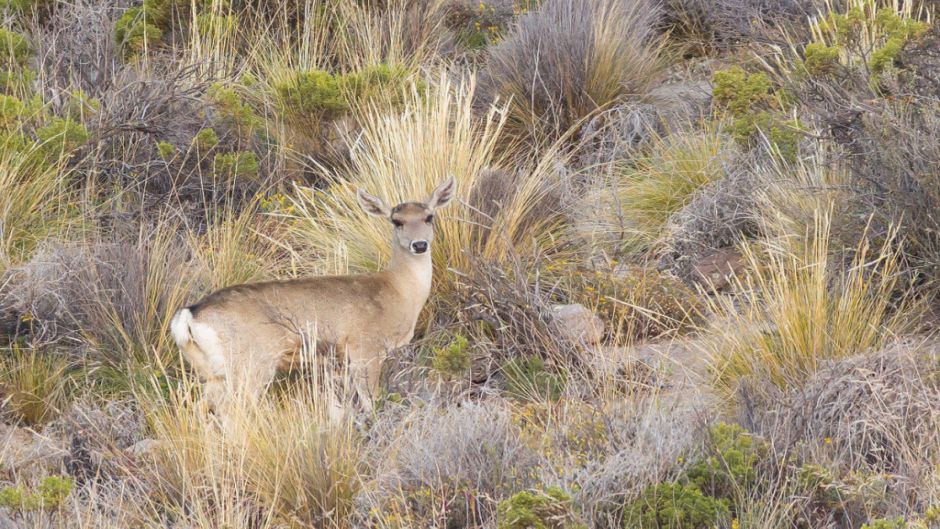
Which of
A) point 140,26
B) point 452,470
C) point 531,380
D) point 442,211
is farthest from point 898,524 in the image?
point 140,26

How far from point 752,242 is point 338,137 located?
366 centimetres

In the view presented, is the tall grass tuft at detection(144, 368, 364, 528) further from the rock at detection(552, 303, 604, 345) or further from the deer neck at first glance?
the rock at detection(552, 303, 604, 345)

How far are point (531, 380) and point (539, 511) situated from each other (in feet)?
7.15

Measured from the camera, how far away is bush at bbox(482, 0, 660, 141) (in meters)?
10.8

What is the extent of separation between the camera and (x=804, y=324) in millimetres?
6547

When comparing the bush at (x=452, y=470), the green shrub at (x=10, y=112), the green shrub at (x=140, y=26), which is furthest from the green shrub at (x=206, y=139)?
the bush at (x=452, y=470)

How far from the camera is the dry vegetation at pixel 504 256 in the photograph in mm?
5574

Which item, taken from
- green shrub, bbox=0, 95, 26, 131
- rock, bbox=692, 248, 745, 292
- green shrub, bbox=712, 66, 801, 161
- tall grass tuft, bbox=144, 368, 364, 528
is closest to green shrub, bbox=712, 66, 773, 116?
green shrub, bbox=712, 66, 801, 161

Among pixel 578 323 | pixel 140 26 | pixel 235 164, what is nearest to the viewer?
pixel 578 323

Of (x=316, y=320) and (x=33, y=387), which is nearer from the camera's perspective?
(x=316, y=320)

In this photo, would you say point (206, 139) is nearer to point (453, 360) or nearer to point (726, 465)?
point (453, 360)

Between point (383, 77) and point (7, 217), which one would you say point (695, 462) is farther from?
point (383, 77)

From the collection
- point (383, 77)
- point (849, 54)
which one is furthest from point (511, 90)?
point (849, 54)

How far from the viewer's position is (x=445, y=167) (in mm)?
8680
